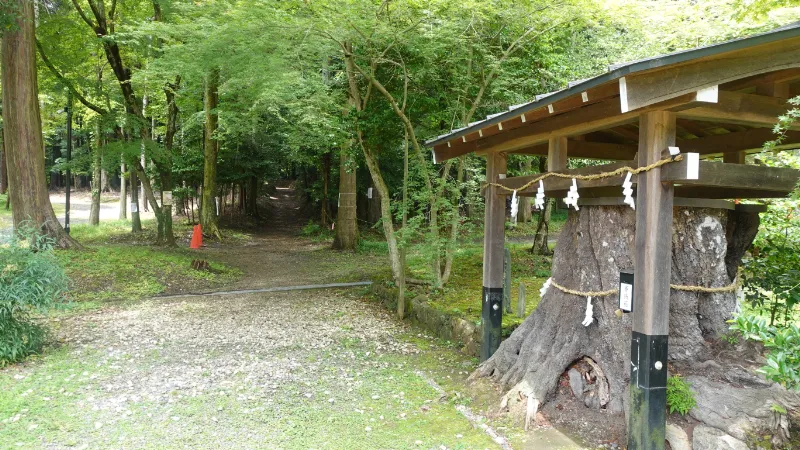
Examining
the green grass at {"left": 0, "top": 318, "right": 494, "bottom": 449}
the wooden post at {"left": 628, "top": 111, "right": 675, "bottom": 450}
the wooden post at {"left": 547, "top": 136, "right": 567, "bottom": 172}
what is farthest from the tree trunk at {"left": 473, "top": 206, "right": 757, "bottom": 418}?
the green grass at {"left": 0, "top": 318, "right": 494, "bottom": 449}

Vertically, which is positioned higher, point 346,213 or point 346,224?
point 346,213

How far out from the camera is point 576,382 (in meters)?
4.65

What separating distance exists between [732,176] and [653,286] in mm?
968

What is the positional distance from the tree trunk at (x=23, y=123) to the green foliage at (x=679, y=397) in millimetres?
11394

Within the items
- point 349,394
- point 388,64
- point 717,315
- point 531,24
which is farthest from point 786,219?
point 388,64

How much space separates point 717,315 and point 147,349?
6.58m

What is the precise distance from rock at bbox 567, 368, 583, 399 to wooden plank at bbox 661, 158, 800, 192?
1.99 m

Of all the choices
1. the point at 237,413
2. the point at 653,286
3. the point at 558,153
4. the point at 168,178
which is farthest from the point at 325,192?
the point at 653,286

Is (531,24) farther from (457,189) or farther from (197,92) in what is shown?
(197,92)

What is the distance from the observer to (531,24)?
844 cm

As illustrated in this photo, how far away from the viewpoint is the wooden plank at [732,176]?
3.44 metres

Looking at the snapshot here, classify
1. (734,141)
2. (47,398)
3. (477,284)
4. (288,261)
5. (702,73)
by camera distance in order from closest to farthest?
(702,73) < (47,398) < (734,141) < (477,284) < (288,261)

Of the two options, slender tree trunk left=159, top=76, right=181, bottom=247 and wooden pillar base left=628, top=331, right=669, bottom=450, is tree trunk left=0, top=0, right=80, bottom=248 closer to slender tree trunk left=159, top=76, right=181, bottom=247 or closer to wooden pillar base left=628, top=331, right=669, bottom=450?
slender tree trunk left=159, top=76, right=181, bottom=247

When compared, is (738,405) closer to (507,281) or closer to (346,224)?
(507,281)
